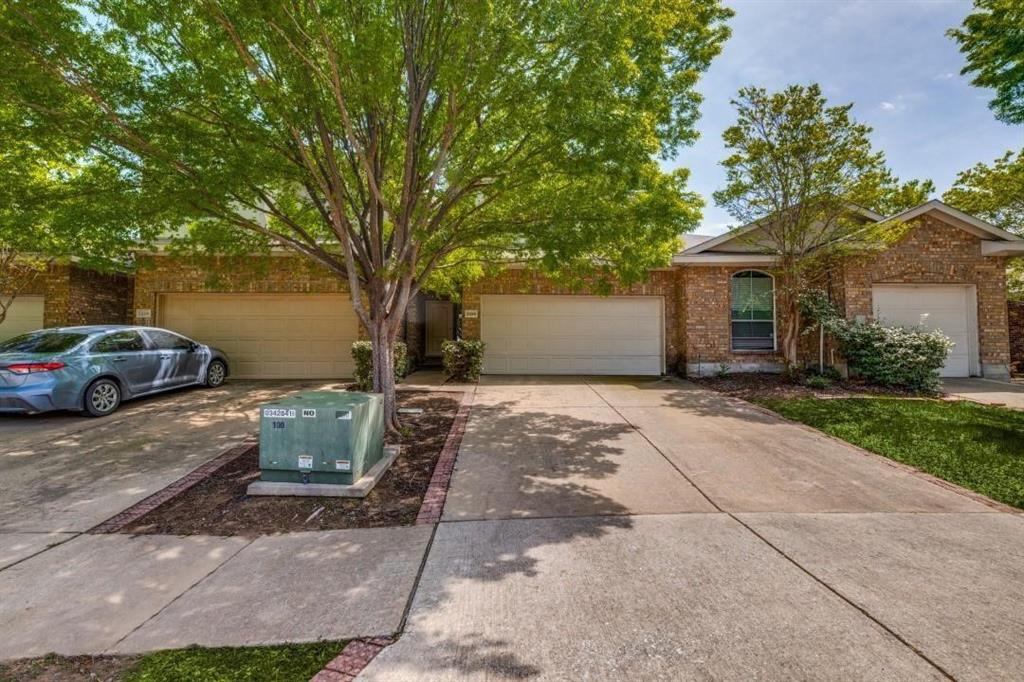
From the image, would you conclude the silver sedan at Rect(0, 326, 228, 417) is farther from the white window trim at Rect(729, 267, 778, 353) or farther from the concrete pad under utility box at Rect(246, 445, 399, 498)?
the white window trim at Rect(729, 267, 778, 353)

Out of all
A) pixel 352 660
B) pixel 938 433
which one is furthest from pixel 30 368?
pixel 938 433

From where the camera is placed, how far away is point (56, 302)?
1080 cm

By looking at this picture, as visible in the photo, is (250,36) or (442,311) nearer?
(250,36)

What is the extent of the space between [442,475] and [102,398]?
256 inches

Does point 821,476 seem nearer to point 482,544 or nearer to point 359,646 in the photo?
point 482,544

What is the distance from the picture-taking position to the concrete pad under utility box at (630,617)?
7.02 ft

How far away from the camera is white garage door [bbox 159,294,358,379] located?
452 inches

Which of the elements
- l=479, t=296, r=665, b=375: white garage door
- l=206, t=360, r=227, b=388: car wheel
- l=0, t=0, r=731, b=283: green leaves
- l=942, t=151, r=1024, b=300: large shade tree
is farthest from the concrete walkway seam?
l=942, t=151, r=1024, b=300: large shade tree

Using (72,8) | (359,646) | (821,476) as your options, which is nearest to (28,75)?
(72,8)

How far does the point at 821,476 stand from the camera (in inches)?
192

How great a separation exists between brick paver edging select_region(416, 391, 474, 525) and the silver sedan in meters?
5.80

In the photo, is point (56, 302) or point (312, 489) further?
point (56, 302)

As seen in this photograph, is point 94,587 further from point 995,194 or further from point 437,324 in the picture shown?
point 995,194

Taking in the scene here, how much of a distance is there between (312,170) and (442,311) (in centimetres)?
1064
